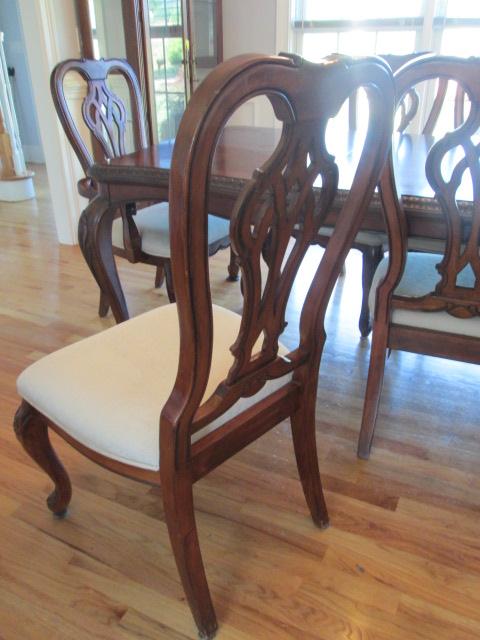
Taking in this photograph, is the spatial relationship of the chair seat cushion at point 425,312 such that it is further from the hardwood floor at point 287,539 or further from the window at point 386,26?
the window at point 386,26

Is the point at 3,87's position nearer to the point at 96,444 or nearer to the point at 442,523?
the point at 96,444

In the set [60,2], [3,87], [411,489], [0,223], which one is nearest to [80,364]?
[411,489]

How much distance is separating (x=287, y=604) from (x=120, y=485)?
1.76ft

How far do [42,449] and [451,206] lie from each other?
1.02 m

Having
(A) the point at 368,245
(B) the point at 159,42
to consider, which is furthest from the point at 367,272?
(B) the point at 159,42

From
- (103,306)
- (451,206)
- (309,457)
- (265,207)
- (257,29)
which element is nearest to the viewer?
(265,207)

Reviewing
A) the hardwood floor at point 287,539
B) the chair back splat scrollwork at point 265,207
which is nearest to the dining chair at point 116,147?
the hardwood floor at point 287,539

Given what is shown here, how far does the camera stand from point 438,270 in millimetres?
1174

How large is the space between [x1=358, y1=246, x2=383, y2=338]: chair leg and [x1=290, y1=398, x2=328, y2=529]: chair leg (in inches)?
31.0

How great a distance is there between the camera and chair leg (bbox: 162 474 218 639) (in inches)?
34.6

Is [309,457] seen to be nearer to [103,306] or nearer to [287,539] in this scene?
[287,539]

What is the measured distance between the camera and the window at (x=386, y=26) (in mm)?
2891

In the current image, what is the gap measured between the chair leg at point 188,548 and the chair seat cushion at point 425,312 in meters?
0.70

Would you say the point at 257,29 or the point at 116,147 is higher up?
the point at 257,29
